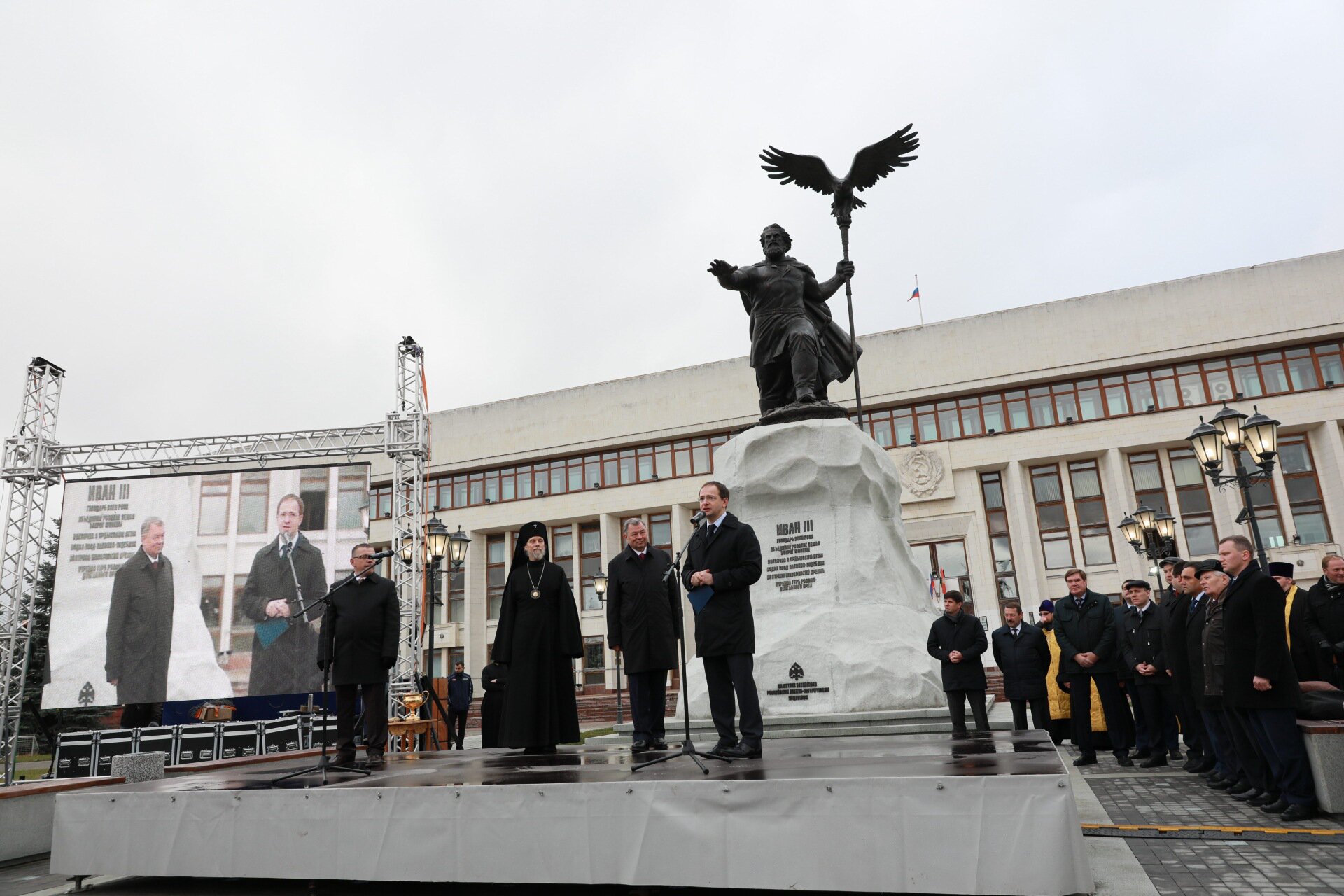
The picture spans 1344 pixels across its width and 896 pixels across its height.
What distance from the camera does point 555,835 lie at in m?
4.18

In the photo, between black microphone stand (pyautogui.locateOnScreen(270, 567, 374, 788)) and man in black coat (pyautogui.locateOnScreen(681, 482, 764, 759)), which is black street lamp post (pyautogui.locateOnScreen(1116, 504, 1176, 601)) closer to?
man in black coat (pyautogui.locateOnScreen(681, 482, 764, 759))

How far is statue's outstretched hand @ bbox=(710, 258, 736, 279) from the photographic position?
1012cm

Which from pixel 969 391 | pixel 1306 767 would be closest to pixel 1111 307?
pixel 969 391

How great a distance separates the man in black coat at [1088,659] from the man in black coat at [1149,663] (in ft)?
0.63

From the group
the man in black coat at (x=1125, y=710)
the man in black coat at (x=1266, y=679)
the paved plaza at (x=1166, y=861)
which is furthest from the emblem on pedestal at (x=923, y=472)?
the man in black coat at (x=1266, y=679)

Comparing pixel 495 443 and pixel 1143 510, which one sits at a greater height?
pixel 495 443

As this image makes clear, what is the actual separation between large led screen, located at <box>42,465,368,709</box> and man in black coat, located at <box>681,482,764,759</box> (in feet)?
45.8

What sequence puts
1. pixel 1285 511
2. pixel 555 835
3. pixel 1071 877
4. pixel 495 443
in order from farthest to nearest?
pixel 495 443
pixel 1285 511
pixel 555 835
pixel 1071 877

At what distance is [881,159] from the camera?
1109 cm

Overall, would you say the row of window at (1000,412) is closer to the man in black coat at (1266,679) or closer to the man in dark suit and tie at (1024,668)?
the man in dark suit and tie at (1024,668)

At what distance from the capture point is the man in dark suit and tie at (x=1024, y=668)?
30.8 ft

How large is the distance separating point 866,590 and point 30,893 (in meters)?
7.05

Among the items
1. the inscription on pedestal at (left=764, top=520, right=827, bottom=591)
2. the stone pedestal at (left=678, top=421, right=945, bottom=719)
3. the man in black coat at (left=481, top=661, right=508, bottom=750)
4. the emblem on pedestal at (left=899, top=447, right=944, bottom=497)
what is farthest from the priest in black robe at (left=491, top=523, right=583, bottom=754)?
the emblem on pedestal at (left=899, top=447, right=944, bottom=497)

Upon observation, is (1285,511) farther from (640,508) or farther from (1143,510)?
(640,508)
